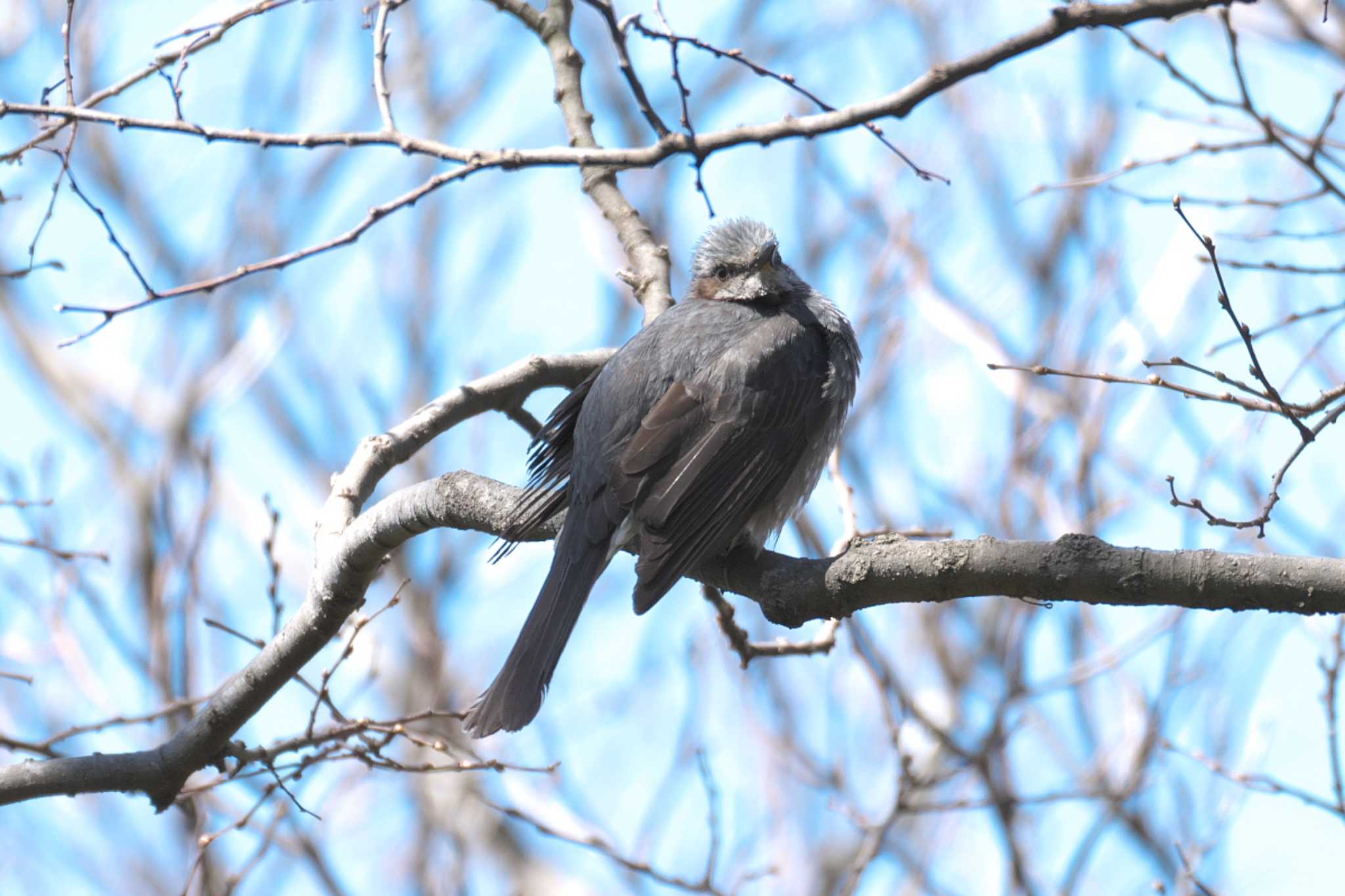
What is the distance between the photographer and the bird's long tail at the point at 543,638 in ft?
11.5

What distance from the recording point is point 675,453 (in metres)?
4.07

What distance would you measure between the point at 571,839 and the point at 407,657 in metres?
6.58

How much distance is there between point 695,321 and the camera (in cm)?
442

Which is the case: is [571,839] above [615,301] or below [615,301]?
below

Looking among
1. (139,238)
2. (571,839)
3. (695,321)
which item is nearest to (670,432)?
(695,321)

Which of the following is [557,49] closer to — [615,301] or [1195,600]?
[1195,600]

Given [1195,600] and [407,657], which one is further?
[407,657]

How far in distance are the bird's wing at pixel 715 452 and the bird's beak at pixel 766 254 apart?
1.65 feet

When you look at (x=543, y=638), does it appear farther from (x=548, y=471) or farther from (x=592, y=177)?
(x=592, y=177)

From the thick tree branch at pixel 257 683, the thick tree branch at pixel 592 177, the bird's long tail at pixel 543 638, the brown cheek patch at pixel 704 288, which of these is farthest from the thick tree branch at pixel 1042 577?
the brown cheek patch at pixel 704 288

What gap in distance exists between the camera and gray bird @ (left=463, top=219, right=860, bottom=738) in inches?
147

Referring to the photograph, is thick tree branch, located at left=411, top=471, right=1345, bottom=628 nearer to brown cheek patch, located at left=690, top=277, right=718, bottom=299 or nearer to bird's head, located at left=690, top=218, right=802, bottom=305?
bird's head, located at left=690, top=218, right=802, bottom=305

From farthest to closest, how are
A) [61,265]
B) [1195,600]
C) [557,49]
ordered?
[557,49]
[61,265]
[1195,600]

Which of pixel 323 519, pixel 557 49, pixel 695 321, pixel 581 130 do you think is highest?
pixel 557 49
